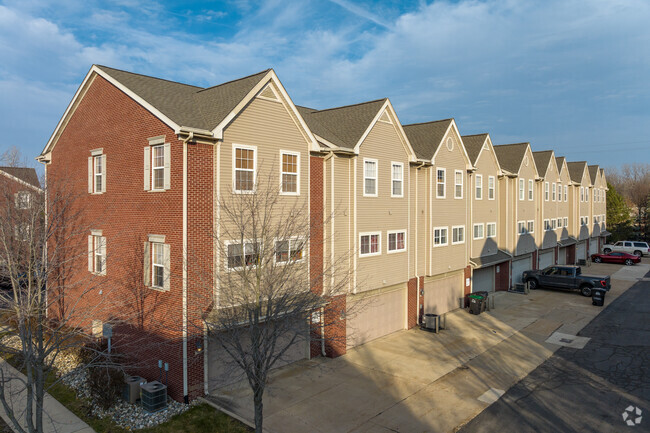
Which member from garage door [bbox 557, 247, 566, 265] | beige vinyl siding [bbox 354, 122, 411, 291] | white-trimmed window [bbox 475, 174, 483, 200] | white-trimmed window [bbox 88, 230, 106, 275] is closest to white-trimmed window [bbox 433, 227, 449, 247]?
beige vinyl siding [bbox 354, 122, 411, 291]

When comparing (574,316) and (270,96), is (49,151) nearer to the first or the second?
(270,96)

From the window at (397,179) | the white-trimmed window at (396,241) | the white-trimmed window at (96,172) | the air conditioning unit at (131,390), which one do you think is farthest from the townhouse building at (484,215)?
the white-trimmed window at (96,172)

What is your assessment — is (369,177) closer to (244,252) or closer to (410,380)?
(410,380)

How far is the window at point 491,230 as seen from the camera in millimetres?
29891

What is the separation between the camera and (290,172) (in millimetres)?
15953

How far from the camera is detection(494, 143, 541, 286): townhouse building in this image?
1264 inches

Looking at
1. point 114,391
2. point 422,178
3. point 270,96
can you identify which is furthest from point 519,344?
point 114,391

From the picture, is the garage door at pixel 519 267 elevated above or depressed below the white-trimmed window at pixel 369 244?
below

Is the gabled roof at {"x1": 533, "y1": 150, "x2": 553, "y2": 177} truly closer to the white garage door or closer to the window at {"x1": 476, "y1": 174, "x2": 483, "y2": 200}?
the window at {"x1": 476, "y1": 174, "x2": 483, "y2": 200}

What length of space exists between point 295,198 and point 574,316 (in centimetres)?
1936

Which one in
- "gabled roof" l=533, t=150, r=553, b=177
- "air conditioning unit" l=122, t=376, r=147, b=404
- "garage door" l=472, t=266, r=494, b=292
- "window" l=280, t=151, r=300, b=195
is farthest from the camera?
"gabled roof" l=533, t=150, r=553, b=177

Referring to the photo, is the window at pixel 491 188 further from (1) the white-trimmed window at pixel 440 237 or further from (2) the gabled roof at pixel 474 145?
(1) the white-trimmed window at pixel 440 237

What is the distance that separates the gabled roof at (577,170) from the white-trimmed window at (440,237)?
33201 mm

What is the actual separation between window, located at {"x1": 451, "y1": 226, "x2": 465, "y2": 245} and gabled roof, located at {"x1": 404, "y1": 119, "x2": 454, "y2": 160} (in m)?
5.06
